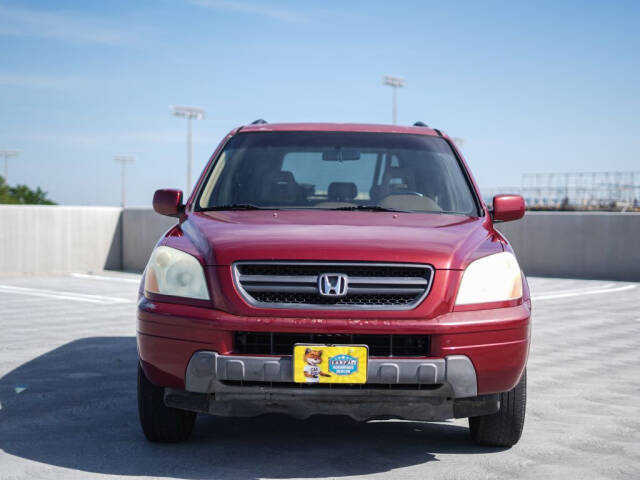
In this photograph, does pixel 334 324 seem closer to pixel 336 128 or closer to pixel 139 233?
pixel 336 128

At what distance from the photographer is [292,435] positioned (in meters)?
4.88

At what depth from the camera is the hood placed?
13.3ft

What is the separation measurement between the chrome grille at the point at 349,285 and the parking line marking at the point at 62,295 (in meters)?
9.21

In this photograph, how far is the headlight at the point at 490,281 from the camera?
13.4 feet

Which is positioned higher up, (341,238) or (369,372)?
(341,238)

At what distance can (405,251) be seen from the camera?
4051 mm

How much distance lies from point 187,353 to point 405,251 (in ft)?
3.68

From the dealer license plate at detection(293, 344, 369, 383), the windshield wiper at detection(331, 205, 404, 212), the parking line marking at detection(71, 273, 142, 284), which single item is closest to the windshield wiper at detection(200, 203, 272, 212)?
the windshield wiper at detection(331, 205, 404, 212)

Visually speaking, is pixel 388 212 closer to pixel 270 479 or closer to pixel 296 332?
pixel 296 332

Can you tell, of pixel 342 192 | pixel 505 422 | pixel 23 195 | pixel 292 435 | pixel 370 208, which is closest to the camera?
pixel 505 422

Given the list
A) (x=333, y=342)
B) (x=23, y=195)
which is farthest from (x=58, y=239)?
(x=23, y=195)

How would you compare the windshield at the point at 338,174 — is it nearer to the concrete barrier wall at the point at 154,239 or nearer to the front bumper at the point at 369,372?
the front bumper at the point at 369,372

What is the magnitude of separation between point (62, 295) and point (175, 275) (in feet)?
34.6

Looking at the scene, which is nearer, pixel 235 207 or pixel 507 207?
pixel 235 207
